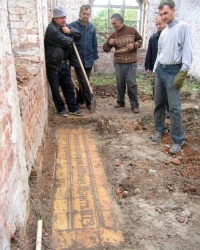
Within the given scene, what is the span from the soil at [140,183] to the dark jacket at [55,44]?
3.83 ft

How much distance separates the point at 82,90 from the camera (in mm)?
5555

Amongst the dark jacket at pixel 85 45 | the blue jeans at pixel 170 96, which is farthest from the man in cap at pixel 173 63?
the dark jacket at pixel 85 45

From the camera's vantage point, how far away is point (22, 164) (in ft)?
7.55

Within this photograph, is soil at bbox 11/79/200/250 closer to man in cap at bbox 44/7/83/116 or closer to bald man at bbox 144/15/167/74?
man in cap at bbox 44/7/83/116

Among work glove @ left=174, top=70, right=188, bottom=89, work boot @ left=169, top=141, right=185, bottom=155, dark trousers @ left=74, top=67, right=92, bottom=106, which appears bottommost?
work boot @ left=169, top=141, right=185, bottom=155

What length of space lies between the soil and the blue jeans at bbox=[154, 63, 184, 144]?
14.0 inches

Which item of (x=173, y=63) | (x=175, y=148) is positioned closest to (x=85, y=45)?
(x=173, y=63)

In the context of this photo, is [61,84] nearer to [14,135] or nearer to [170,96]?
[170,96]

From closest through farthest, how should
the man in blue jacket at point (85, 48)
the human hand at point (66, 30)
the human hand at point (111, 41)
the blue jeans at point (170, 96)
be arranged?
the blue jeans at point (170, 96) → the human hand at point (66, 30) → the man in blue jacket at point (85, 48) → the human hand at point (111, 41)

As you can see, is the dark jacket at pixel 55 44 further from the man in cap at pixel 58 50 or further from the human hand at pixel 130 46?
the human hand at pixel 130 46

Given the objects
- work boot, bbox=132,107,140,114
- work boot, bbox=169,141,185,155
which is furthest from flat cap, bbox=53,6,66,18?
work boot, bbox=169,141,185,155

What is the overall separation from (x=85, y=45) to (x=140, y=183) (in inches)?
133

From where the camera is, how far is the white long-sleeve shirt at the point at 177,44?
343 centimetres

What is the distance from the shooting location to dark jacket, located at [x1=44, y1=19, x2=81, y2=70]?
4473mm
